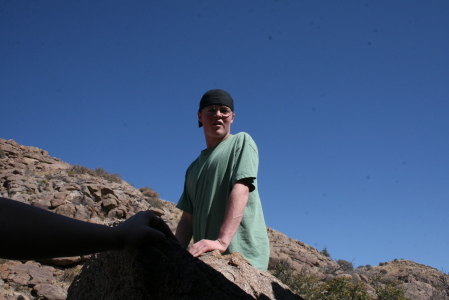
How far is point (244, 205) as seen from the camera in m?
2.73

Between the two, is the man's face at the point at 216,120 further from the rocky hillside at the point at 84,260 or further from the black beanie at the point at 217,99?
the rocky hillside at the point at 84,260

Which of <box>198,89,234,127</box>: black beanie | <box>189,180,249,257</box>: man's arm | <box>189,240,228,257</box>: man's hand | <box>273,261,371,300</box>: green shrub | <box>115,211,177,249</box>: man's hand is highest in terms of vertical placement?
<box>273,261,371,300</box>: green shrub

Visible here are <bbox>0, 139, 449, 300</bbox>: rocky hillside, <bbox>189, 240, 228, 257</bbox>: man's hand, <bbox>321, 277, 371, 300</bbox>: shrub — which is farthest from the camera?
<bbox>321, 277, 371, 300</bbox>: shrub

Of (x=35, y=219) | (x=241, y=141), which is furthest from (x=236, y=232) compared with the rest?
(x=35, y=219)

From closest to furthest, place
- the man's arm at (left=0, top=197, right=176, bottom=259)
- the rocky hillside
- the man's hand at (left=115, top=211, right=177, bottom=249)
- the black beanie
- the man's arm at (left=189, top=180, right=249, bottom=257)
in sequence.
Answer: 1. the man's arm at (left=0, top=197, right=176, bottom=259)
2. the man's hand at (left=115, top=211, right=177, bottom=249)
3. the man's arm at (left=189, top=180, right=249, bottom=257)
4. the black beanie
5. the rocky hillside

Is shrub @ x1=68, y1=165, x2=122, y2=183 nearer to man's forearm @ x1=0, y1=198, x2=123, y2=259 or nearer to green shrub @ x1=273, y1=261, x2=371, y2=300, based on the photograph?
green shrub @ x1=273, y1=261, x2=371, y2=300

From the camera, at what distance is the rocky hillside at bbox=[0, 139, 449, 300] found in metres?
8.64

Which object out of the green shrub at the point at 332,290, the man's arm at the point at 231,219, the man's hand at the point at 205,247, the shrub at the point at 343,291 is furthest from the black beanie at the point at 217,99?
the shrub at the point at 343,291

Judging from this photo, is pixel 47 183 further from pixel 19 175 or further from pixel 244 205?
pixel 244 205

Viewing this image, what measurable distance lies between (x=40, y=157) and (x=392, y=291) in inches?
801

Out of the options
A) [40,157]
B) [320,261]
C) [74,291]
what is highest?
[40,157]

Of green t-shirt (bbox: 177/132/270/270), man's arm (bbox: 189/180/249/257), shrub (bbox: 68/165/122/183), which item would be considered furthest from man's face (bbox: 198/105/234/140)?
shrub (bbox: 68/165/122/183)

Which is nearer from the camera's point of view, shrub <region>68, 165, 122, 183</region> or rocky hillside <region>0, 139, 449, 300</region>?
rocky hillside <region>0, 139, 449, 300</region>

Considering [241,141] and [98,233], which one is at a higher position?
[241,141]
